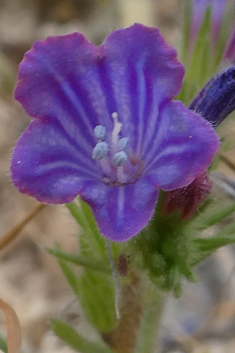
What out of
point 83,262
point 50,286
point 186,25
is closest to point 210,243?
point 83,262

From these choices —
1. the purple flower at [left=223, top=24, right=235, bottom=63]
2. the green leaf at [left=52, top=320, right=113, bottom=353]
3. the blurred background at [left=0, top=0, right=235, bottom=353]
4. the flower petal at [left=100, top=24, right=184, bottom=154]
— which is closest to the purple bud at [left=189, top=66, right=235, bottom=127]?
the flower petal at [left=100, top=24, right=184, bottom=154]

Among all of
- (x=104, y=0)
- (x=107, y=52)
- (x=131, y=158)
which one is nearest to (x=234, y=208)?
(x=131, y=158)

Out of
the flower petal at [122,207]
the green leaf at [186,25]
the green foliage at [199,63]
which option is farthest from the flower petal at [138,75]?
the green leaf at [186,25]

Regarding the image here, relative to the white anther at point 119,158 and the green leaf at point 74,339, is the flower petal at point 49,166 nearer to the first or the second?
the white anther at point 119,158

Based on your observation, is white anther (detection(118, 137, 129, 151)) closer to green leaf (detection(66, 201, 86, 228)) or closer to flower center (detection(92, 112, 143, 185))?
flower center (detection(92, 112, 143, 185))

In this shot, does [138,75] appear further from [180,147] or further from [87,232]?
[87,232]

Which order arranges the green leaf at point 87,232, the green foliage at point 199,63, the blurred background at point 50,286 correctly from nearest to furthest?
the green leaf at point 87,232, the green foliage at point 199,63, the blurred background at point 50,286
